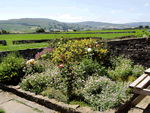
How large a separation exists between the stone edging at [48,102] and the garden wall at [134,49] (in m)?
4.22

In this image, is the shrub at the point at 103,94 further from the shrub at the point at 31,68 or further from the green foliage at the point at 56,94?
the shrub at the point at 31,68

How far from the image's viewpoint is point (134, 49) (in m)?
6.65

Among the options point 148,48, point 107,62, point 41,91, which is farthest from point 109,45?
point 41,91

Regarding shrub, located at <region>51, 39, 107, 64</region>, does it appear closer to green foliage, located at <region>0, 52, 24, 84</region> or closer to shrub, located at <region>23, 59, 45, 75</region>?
shrub, located at <region>23, 59, 45, 75</region>

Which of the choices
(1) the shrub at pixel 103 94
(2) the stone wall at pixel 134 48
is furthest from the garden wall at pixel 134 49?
(1) the shrub at pixel 103 94

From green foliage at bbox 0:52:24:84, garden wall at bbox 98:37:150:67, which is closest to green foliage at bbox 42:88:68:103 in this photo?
green foliage at bbox 0:52:24:84

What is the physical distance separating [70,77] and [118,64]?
9.80 ft

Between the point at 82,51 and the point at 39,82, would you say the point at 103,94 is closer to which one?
the point at 39,82

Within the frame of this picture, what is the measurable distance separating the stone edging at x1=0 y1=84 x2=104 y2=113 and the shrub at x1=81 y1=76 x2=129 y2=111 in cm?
32

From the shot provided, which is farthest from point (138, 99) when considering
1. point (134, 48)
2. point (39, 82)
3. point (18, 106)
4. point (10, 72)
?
point (10, 72)

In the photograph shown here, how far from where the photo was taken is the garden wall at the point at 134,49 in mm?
6473

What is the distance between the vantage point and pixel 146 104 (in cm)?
394

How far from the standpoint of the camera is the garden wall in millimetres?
6473

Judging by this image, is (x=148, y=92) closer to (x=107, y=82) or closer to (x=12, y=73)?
(x=107, y=82)
